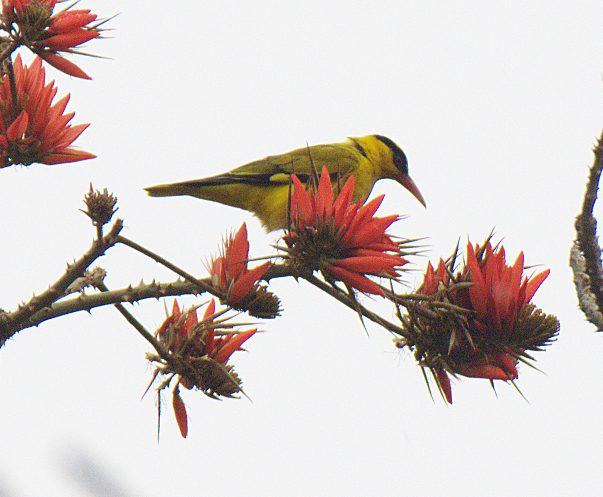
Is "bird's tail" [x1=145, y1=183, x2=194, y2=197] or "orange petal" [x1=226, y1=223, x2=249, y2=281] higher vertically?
"bird's tail" [x1=145, y1=183, x2=194, y2=197]

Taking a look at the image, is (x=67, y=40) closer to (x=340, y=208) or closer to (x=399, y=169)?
(x=340, y=208)

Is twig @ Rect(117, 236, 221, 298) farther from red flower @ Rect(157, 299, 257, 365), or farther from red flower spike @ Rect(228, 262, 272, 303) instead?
red flower @ Rect(157, 299, 257, 365)

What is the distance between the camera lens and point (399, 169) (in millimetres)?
6191

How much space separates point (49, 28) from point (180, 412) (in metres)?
1.03

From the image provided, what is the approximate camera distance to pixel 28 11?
138 centimetres

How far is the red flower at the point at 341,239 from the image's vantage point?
1.21 meters

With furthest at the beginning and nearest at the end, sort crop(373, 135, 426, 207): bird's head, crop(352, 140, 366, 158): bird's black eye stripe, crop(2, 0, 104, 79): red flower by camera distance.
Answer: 1. crop(373, 135, 426, 207): bird's head
2. crop(352, 140, 366, 158): bird's black eye stripe
3. crop(2, 0, 104, 79): red flower

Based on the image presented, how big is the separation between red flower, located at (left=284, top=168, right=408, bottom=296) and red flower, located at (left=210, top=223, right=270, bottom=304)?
104 mm

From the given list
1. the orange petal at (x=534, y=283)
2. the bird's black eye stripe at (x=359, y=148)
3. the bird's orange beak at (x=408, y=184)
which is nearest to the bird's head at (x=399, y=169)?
the bird's orange beak at (x=408, y=184)

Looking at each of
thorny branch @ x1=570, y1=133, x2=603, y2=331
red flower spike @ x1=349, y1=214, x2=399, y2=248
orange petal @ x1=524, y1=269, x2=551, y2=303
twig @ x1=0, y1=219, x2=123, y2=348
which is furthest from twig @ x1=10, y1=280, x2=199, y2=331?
thorny branch @ x1=570, y1=133, x2=603, y2=331

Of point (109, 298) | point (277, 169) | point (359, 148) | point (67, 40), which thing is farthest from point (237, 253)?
point (359, 148)

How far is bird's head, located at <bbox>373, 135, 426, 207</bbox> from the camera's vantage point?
6.14 metres

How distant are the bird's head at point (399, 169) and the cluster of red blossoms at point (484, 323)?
4.81m

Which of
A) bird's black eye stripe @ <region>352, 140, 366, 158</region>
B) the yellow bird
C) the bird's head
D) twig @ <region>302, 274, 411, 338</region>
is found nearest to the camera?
twig @ <region>302, 274, 411, 338</region>
